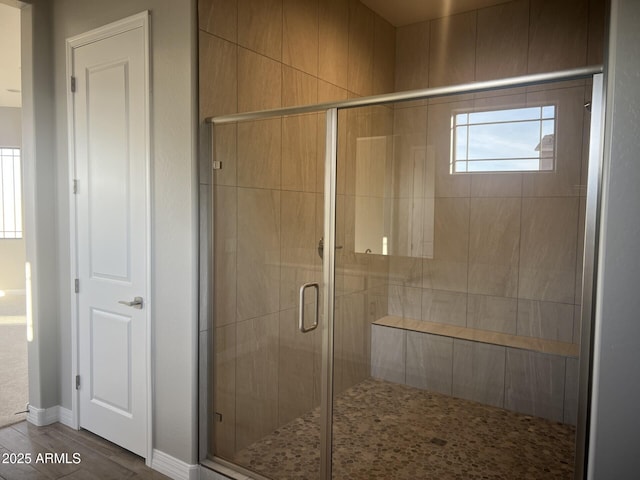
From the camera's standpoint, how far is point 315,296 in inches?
89.4

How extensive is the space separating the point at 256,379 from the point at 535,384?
4.39 feet

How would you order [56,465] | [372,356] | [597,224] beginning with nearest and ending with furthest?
1. [597,224]
2. [372,356]
3. [56,465]

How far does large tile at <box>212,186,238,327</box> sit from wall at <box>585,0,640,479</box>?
5.48ft

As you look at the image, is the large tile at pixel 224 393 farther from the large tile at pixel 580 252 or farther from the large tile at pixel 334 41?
the large tile at pixel 334 41

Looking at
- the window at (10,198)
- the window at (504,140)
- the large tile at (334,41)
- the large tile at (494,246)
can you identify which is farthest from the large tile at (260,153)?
the window at (10,198)

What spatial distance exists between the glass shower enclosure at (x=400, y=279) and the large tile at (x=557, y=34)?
1.99 m

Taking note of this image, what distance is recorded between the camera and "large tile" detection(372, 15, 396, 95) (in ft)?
12.9

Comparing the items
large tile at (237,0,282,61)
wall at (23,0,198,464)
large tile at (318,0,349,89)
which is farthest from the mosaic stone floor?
large tile at (318,0,349,89)

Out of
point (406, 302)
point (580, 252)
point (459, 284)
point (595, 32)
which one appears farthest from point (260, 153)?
point (595, 32)

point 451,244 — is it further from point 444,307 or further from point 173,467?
point 173,467

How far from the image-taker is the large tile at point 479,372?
198 centimetres

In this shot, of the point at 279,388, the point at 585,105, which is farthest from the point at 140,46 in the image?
the point at 585,105

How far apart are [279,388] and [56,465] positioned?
1372 mm

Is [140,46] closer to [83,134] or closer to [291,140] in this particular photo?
[83,134]
